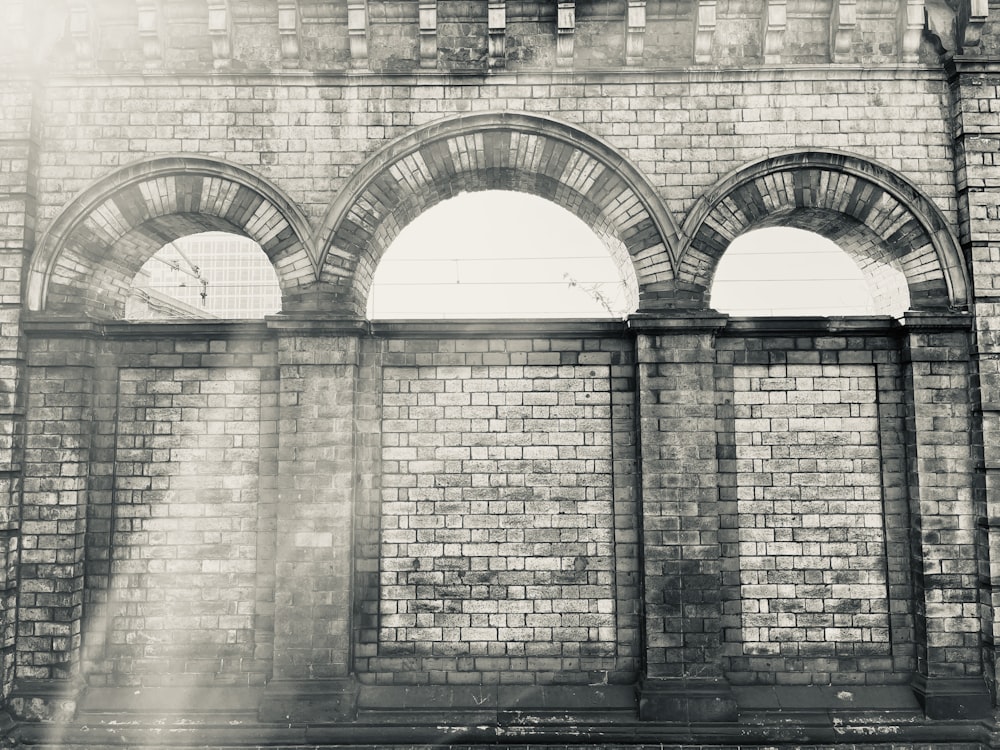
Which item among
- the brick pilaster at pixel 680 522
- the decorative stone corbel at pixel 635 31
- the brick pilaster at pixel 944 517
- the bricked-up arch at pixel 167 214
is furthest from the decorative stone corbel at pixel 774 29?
the bricked-up arch at pixel 167 214

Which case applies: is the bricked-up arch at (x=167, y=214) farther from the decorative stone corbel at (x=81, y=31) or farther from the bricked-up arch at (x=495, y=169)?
the decorative stone corbel at (x=81, y=31)

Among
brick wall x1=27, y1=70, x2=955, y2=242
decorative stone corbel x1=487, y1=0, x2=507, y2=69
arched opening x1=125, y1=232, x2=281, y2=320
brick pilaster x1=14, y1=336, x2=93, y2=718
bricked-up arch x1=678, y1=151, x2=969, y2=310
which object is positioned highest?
arched opening x1=125, y1=232, x2=281, y2=320

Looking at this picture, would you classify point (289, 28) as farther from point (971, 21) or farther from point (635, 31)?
point (971, 21)

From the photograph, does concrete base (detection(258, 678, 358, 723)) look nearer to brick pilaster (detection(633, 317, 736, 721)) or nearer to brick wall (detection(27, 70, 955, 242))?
brick pilaster (detection(633, 317, 736, 721))

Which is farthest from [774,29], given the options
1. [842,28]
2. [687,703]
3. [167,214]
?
[687,703]

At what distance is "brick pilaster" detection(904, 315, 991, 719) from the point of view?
581 centimetres

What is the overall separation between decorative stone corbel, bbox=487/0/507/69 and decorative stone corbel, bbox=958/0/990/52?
4.28 metres

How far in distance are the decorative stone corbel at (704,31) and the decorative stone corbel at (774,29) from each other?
499 mm

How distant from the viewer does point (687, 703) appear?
5.72 metres

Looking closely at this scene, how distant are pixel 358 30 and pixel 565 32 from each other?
1.95 meters

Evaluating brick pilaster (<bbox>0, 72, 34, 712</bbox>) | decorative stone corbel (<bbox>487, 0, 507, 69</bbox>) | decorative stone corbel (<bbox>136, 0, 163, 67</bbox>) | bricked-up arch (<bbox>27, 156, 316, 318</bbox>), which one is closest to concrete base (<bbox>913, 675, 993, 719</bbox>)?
bricked-up arch (<bbox>27, 156, 316, 318</bbox>)

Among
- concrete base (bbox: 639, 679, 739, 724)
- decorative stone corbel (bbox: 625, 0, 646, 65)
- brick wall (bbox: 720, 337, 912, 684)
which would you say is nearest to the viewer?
concrete base (bbox: 639, 679, 739, 724)

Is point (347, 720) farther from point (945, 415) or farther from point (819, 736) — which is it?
point (945, 415)

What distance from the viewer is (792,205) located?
20.5 feet
